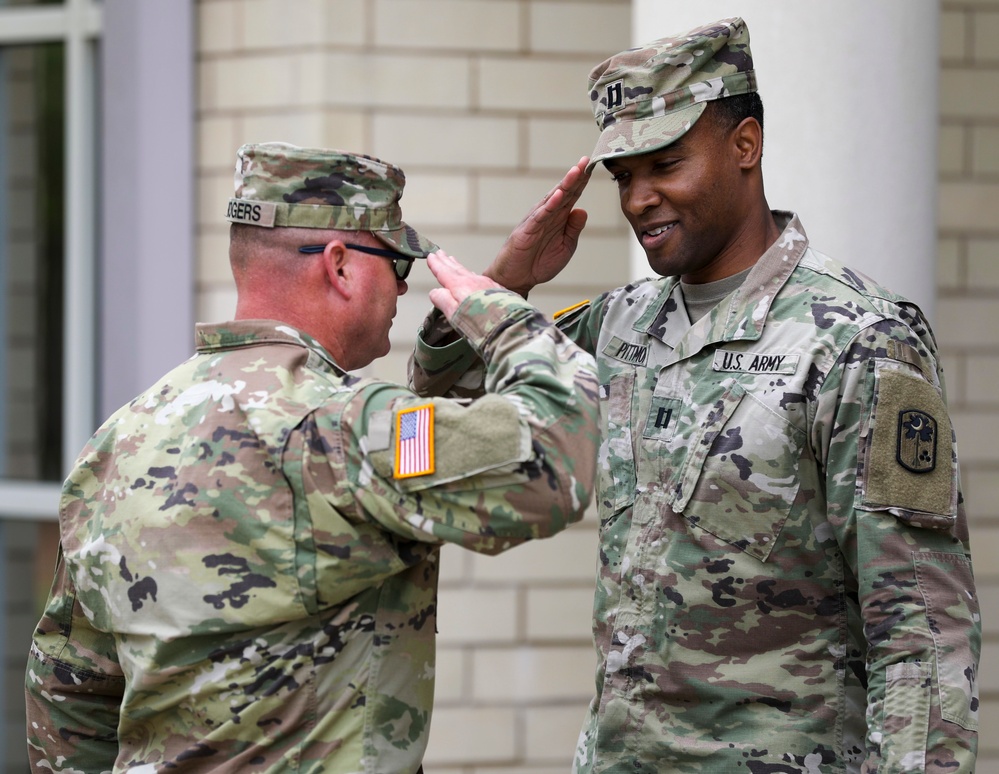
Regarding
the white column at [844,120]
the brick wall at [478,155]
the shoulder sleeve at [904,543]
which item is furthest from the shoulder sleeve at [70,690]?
the brick wall at [478,155]

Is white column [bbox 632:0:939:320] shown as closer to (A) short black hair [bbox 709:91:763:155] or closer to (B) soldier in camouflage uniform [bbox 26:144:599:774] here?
(A) short black hair [bbox 709:91:763:155]

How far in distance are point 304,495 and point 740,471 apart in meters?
0.75

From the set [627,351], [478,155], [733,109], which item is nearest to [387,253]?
[627,351]

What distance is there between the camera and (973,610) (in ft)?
6.94

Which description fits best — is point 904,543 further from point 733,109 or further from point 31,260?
point 31,260

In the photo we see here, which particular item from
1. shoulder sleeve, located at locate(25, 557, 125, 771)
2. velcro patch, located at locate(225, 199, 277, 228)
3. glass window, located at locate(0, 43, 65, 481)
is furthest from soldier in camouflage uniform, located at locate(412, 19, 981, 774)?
glass window, located at locate(0, 43, 65, 481)

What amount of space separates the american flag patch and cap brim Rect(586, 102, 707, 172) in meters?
0.68

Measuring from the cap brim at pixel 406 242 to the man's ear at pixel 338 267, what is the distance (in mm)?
72

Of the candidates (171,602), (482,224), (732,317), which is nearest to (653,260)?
(732,317)

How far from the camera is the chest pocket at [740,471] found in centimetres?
220

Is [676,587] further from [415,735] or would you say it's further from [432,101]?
[432,101]

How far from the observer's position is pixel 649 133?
2311 mm

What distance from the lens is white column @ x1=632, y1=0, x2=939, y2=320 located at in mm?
3127

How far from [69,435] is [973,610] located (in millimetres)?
3667
